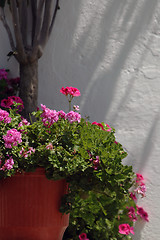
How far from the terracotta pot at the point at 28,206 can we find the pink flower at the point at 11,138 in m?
0.22

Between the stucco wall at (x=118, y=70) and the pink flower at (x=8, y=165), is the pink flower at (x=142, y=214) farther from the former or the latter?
the pink flower at (x=8, y=165)

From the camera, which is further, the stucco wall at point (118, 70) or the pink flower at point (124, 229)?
the stucco wall at point (118, 70)

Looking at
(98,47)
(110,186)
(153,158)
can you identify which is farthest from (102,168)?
(98,47)

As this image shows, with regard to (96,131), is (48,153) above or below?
below

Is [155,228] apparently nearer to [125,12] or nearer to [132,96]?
[132,96]

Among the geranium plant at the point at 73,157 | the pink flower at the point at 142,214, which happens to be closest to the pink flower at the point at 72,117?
the geranium plant at the point at 73,157

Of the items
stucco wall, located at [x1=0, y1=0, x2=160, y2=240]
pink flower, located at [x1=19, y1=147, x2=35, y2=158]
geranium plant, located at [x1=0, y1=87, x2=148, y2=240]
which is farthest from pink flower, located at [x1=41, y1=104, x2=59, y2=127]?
stucco wall, located at [x1=0, y1=0, x2=160, y2=240]

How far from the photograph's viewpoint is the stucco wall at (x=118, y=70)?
309 centimetres

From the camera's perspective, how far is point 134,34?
10.3 ft

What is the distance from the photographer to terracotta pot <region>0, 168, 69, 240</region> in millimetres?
2342

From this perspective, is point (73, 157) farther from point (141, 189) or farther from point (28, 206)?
point (141, 189)

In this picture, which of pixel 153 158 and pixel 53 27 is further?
pixel 53 27

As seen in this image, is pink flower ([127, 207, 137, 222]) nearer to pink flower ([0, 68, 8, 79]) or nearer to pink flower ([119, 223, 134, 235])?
pink flower ([119, 223, 134, 235])

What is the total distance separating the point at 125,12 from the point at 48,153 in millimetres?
1524
